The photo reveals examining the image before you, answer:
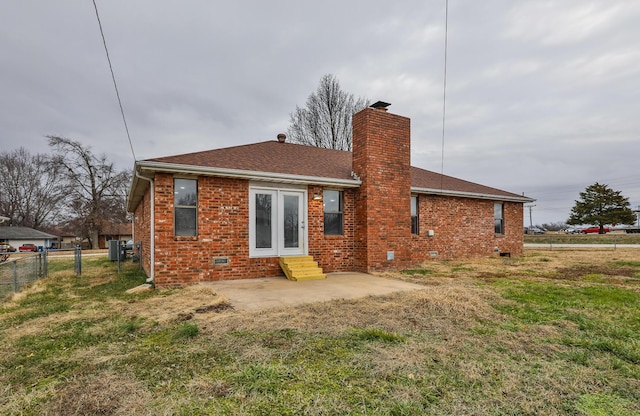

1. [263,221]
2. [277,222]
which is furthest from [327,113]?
[263,221]

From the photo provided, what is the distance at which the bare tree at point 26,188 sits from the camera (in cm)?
3750

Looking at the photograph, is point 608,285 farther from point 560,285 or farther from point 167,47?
point 167,47

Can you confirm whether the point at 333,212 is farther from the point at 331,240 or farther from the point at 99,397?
the point at 99,397

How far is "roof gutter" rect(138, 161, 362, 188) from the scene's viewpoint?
6.95m

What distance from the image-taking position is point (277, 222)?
27.9 feet

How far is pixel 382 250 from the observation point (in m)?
9.32

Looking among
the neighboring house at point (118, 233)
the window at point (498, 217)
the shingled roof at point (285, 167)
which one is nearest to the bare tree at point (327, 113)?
the shingled roof at point (285, 167)

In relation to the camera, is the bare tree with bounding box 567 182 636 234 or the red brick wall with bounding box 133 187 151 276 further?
the bare tree with bounding box 567 182 636 234

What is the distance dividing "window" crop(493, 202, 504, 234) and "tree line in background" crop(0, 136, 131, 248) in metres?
35.1

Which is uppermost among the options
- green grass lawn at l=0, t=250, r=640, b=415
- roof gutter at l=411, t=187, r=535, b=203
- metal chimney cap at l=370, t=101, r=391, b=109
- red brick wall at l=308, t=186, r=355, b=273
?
metal chimney cap at l=370, t=101, r=391, b=109

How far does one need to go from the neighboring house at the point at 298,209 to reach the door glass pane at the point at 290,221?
27mm

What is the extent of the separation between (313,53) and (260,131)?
1335 centimetres

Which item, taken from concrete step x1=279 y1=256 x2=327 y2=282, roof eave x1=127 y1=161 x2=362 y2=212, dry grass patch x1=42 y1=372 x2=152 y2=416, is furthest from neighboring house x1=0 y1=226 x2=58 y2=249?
dry grass patch x1=42 y1=372 x2=152 y2=416

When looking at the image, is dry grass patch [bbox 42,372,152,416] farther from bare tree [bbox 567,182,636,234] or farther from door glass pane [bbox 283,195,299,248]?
bare tree [bbox 567,182,636,234]
